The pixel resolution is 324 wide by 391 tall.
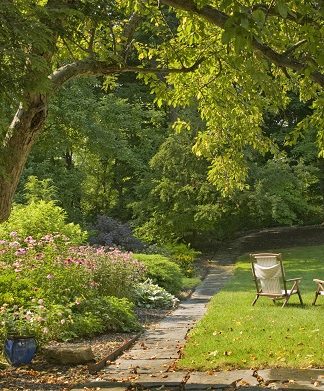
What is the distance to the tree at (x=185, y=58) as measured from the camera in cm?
469

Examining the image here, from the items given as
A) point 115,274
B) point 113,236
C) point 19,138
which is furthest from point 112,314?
point 113,236

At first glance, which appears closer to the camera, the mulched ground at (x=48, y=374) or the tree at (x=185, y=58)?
the tree at (x=185, y=58)

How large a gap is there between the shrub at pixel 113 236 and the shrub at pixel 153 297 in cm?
515

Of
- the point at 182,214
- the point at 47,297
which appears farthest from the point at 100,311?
the point at 182,214

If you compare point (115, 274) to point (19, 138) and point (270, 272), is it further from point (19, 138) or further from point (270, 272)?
point (19, 138)

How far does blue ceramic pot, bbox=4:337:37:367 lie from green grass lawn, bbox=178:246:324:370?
6.19ft

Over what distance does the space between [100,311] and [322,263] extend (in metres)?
13.3

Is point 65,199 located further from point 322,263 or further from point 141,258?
point 322,263

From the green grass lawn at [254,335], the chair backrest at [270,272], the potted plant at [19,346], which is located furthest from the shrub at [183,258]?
the potted plant at [19,346]

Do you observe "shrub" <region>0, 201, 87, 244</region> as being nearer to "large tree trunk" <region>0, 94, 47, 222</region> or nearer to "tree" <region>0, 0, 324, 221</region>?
"tree" <region>0, 0, 324, 221</region>

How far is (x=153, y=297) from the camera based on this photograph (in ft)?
43.8

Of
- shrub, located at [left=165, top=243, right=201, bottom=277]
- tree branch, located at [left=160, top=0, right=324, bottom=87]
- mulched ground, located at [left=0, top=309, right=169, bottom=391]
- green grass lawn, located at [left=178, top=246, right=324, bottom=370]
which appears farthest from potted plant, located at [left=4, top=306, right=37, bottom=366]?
shrub, located at [left=165, top=243, right=201, bottom=277]

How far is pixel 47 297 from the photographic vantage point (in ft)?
29.7

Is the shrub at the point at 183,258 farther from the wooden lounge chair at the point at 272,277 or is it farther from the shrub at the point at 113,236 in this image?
the wooden lounge chair at the point at 272,277
